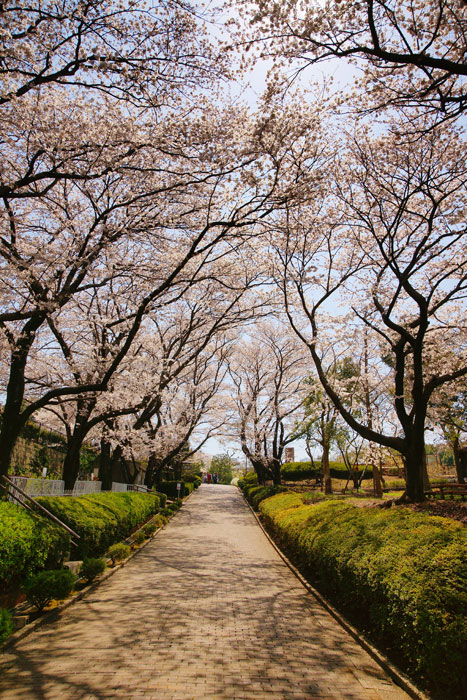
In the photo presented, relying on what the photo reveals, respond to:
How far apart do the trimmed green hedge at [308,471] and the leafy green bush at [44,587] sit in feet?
114

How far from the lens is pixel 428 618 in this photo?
3984 mm

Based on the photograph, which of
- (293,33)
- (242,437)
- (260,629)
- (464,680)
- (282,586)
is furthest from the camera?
(242,437)

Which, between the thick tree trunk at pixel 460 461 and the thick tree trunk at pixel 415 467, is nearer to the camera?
the thick tree trunk at pixel 415 467

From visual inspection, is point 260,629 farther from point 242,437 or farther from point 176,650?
Answer: point 242,437

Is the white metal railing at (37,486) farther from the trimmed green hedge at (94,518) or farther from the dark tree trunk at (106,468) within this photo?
the dark tree trunk at (106,468)

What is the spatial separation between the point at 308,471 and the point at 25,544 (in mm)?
36876

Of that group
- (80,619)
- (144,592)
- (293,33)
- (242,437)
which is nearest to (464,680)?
(80,619)

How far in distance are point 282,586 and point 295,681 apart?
4474 mm

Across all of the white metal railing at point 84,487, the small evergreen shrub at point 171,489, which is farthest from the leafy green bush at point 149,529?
the small evergreen shrub at point 171,489

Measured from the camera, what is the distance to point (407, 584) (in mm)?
4586

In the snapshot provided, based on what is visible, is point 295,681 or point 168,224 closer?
point 295,681

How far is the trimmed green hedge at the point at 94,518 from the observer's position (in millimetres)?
8906

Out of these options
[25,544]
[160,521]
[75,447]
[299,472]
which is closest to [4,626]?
[25,544]

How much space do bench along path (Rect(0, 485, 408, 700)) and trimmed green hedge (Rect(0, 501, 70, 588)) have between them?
0.88 metres
